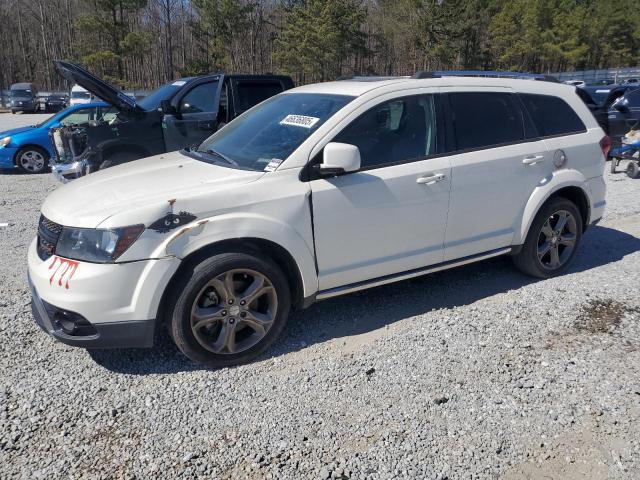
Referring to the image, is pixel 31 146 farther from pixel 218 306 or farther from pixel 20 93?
pixel 20 93

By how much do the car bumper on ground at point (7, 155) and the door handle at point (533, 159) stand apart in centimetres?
1064

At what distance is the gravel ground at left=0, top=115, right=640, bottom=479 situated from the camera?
8.89 ft

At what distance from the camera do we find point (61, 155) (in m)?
8.72

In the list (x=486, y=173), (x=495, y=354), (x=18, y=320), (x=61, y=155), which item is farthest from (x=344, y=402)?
(x=61, y=155)

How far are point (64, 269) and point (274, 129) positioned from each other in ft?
5.94

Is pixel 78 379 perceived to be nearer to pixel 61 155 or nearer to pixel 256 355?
pixel 256 355

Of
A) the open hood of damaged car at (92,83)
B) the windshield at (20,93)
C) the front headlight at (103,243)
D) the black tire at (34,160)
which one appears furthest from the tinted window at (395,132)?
the windshield at (20,93)

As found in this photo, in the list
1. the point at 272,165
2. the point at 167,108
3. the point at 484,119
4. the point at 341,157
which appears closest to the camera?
the point at 341,157

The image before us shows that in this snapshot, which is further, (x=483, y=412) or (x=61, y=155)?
(x=61, y=155)

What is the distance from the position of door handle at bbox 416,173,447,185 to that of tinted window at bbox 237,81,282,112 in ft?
17.2

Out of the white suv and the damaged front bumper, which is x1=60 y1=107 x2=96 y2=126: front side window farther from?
the white suv

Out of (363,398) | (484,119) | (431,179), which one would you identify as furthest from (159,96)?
(363,398)

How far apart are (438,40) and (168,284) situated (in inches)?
2074

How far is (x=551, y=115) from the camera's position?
488 cm
